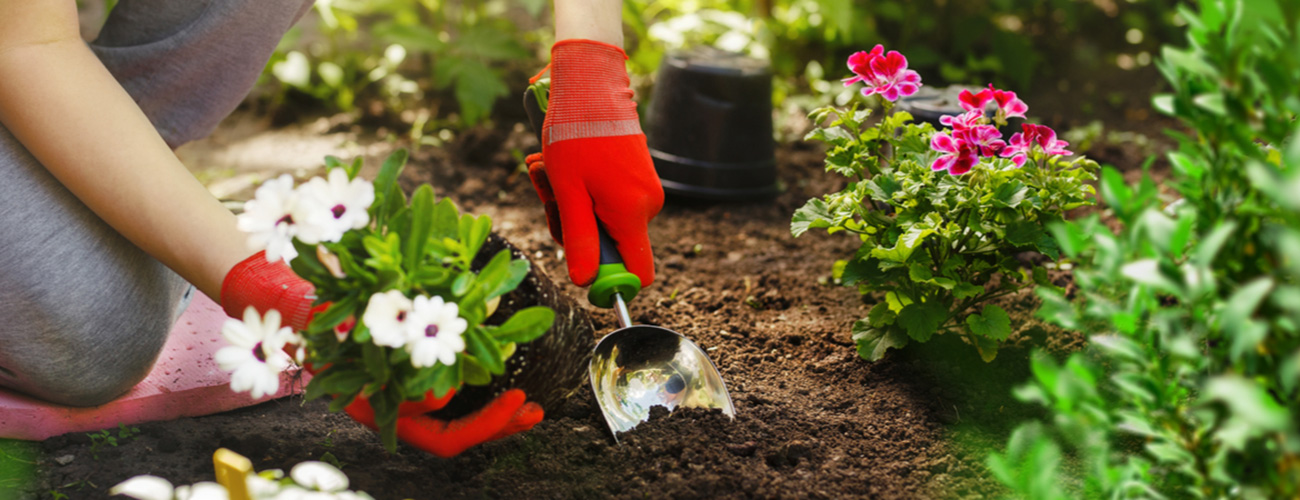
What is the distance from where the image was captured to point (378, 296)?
0.82 metres

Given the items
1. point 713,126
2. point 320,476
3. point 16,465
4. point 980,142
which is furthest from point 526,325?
point 713,126

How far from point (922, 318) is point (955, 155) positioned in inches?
10.6

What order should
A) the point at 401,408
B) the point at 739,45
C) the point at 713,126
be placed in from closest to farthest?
the point at 401,408
the point at 713,126
the point at 739,45

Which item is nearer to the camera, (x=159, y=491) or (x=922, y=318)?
(x=159, y=491)

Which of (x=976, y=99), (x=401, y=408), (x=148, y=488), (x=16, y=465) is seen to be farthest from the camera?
(x=976, y=99)

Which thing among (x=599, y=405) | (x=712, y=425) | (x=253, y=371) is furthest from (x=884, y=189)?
(x=253, y=371)

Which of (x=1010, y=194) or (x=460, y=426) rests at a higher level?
(x=1010, y=194)

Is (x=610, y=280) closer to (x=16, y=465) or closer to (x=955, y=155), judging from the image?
(x=955, y=155)

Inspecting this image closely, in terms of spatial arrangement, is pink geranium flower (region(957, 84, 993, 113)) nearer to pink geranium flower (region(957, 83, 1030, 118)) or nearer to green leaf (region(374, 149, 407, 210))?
pink geranium flower (region(957, 83, 1030, 118))

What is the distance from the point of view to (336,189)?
839 millimetres

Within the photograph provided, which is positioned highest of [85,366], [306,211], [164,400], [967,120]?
[306,211]

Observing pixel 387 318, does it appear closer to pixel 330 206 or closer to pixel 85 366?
pixel 330 206

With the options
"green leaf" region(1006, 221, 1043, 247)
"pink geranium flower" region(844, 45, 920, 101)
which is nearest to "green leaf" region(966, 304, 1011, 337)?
"green leaf" region(1006, 221, 1043, 247)

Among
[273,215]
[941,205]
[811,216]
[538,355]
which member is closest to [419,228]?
[273,215]
